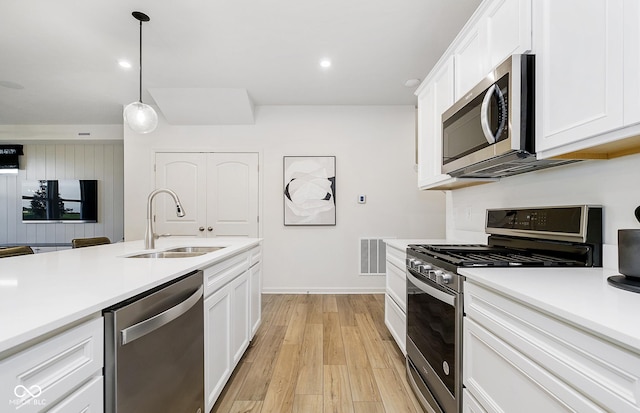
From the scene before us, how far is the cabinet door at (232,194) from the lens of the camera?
4.18 metres

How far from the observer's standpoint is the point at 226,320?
176 cm

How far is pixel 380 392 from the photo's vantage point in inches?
72.0

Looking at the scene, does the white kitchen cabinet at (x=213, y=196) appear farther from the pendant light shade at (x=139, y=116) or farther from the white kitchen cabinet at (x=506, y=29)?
the white kitchen cabinet at (x=506, y=29)

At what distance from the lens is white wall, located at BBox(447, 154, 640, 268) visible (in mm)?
1144

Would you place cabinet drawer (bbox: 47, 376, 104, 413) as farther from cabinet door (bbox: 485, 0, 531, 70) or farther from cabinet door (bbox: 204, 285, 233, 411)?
cabinet door (bbox: 485, 0, 531, 70)

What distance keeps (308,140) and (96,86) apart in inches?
104

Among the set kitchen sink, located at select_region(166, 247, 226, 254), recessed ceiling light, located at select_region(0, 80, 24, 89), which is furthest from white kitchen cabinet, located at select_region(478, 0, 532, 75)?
recessed ceiling light, located at select_region(0, 80, 24, 89)

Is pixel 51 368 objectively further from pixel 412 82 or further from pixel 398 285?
pixel 412 82

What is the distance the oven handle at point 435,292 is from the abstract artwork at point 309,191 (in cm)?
243

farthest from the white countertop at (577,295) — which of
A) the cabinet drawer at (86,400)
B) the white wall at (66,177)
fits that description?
the white wall at (66,177)

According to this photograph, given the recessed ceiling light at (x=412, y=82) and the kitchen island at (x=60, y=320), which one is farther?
the recessed ceiling light at (x=412, y=82)

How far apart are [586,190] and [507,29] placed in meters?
0.83

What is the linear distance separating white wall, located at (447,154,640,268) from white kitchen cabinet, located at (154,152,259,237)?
2.97 metres

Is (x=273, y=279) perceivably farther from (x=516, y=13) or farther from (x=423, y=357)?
(x=516, y=13)
